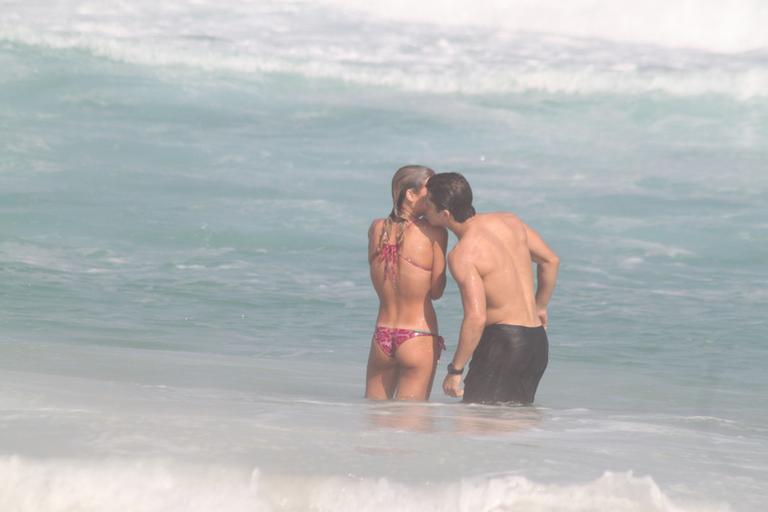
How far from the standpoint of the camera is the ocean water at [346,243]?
14.5ft

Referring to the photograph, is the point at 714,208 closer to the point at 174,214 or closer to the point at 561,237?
the point at 561,237

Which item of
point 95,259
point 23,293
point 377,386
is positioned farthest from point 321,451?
point 95,259

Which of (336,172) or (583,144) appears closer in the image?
(336,172)

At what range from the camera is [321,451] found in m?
4.54

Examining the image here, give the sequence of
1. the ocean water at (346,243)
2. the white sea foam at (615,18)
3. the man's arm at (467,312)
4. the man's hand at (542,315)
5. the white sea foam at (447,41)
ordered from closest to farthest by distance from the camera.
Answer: the ocean water at (346,243) → the man's arm at (467,312) → the man's hand at (542,315) → the white sea foam at (447,41) → the white sea foam at (615,18)

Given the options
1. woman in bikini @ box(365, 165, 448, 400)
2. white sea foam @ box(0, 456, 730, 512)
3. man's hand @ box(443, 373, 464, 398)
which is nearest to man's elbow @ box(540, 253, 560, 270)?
woman in bikini @ box(365, 165, 448, 400)

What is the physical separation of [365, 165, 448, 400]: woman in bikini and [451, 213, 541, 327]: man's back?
23 cm

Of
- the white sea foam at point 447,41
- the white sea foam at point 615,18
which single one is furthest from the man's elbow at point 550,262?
the white sea foam at point 615,18

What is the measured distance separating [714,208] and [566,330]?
6732 mm

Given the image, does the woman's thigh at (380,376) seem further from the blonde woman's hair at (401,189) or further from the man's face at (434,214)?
the man's face at (434,214)

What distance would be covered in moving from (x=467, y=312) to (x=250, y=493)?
1966mm

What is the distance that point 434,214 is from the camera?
6.04 m

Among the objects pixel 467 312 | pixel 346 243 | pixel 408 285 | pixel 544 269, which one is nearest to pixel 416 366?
pixel 408 285

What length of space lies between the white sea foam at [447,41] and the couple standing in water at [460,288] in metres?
16.2
